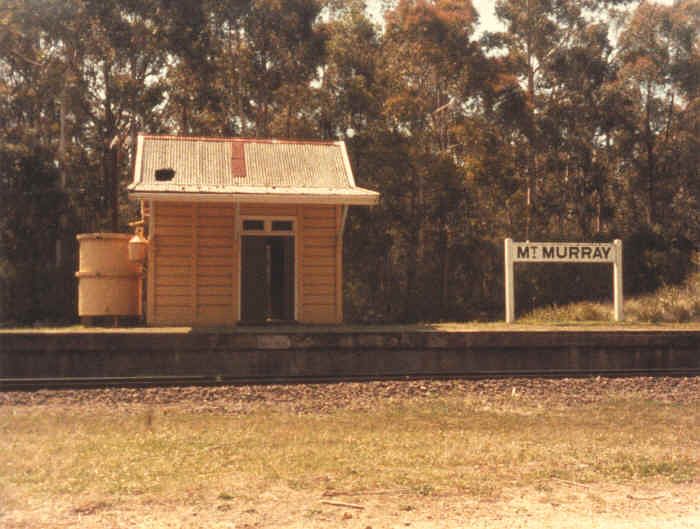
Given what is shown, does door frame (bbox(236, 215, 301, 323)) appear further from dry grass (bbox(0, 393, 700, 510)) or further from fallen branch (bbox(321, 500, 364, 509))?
fallen branch (bbox(321, 500, 364, 509))

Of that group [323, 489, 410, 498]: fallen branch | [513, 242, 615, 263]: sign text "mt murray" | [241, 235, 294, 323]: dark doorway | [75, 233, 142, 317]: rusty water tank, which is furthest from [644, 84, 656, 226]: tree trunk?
[323, 489, 410, 498]: fallen branch

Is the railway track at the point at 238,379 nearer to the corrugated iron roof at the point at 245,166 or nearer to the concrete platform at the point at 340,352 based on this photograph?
the concrete platform at the point at 340,352

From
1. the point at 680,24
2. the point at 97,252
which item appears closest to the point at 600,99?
the point at 680,24

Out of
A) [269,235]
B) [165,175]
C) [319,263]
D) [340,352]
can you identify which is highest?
[165,175]

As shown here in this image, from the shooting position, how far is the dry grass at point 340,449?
247 inches

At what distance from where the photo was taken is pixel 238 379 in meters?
12.1

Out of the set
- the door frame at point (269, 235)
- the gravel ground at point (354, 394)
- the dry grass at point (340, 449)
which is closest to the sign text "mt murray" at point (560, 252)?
the door frame at point (269, 235)

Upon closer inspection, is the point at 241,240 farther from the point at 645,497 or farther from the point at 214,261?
the point at 645,497

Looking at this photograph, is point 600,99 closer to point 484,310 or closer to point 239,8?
point 484,310

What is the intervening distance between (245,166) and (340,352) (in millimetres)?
5800

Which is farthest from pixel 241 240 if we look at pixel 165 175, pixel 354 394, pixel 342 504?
pixel 342 504

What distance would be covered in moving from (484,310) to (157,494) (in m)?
27.3

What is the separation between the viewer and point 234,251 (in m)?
17.1

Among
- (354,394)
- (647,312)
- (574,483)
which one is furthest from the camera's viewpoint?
(647,312)
